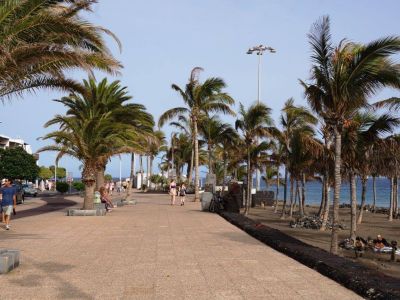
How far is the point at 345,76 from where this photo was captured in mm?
13086

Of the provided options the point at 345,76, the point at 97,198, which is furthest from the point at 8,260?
the point at 97,198

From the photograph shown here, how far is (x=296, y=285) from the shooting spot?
8023mm

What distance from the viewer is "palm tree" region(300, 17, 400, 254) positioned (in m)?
12.6

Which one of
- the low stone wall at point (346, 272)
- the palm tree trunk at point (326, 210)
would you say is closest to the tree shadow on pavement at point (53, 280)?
the low stone wall at point (346, 272)

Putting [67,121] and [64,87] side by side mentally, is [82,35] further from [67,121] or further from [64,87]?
[67,121]

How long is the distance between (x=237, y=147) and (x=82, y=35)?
31079 mm

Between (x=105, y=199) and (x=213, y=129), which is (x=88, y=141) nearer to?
(x=105, y=199)

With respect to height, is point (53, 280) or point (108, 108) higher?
point (108, 108)

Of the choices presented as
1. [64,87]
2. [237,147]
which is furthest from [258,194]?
[64,87]

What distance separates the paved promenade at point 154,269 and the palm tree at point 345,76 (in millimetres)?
3808

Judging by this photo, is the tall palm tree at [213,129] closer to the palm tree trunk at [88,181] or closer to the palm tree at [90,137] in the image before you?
the palm tree at [90,137]

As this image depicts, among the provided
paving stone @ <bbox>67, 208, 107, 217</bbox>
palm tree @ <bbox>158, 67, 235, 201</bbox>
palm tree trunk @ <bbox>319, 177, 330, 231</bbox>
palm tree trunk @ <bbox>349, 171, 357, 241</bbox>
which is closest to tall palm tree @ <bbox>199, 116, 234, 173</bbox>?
palm tree @ <bbox>158, 67, 235, 201</bbox>

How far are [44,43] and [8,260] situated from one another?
495 cm

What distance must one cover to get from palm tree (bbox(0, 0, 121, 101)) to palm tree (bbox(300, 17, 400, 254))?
5054mm
